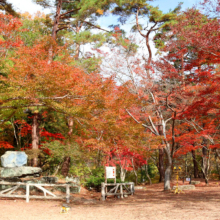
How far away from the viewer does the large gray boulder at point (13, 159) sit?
1000 centimetres

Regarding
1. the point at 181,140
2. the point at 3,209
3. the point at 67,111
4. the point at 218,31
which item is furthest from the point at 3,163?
the point at 181,140

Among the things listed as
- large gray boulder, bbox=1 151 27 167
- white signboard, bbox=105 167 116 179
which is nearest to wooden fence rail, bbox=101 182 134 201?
white signboard, bbox=105 167 116 179

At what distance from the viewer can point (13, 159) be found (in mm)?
10125

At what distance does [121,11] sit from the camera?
1627 cm

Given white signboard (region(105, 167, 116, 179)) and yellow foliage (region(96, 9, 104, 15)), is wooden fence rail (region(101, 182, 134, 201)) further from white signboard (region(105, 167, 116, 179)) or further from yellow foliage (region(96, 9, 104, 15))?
yellow foliage (region(96, 9, 104, 15))

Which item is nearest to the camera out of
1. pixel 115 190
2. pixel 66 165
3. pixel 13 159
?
pixel 115 190

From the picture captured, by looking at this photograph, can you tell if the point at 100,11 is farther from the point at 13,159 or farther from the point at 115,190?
the point at 115,190

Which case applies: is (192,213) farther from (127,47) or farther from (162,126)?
(127,47)

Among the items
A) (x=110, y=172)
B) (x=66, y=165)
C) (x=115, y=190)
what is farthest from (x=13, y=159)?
(x=115, y=190)

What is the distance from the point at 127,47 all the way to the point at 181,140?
7548 millimetres

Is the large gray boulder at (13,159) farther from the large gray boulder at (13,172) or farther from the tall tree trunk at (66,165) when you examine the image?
the tall tree trunk at (66,165)

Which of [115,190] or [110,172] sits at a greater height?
[110,172]

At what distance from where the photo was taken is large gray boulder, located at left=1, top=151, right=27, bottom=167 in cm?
1000

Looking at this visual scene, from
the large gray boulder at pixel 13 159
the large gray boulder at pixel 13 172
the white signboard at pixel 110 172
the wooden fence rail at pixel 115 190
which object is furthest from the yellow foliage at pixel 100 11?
the wooden fence rail at pixel 115 190
